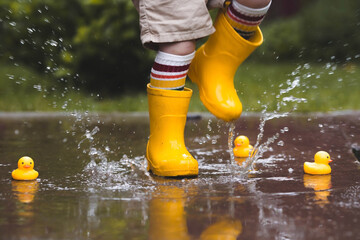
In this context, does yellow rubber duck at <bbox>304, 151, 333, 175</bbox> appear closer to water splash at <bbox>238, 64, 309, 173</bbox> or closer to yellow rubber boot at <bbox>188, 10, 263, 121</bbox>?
water splash at <bbox>238, 64, 309, 173</bbox>

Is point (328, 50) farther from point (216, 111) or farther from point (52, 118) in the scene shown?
point (216, 111)

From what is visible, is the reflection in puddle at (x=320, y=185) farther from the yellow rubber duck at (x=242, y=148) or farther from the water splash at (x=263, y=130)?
the yellow rubber duck at (x=242, y=148)

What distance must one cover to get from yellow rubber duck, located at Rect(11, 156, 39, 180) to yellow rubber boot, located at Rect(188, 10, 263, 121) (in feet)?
2.97

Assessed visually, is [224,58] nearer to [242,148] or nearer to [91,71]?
[242,148]

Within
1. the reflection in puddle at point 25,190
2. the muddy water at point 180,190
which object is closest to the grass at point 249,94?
the muddy water at point 180,190

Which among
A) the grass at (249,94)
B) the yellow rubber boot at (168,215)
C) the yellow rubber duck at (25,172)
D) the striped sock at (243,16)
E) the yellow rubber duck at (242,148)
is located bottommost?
the yellow rubber boot at (168,215)

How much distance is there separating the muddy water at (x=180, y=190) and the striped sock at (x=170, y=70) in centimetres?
43

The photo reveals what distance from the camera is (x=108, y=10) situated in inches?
257

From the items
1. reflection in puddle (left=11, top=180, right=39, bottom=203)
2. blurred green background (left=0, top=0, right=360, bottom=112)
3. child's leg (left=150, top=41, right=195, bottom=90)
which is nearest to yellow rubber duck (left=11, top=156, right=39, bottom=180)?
reflection in puddle (left=11, top=180, right=39, bottom=203)

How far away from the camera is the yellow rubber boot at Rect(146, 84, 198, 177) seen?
3.08m

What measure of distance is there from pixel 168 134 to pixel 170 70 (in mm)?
303

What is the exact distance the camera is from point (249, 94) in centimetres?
660

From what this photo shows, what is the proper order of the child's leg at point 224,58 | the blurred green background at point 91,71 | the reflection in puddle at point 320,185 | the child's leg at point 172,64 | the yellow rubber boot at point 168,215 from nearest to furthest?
1. the yellow rubber boot at point 168,215
2. the reflection in puddle at point 320,185
3. the child's leg at point 172,64
4. the child's leg at point 224,58
5. the blurred green background at point 91,71

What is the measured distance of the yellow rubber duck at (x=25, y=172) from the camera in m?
2.98
